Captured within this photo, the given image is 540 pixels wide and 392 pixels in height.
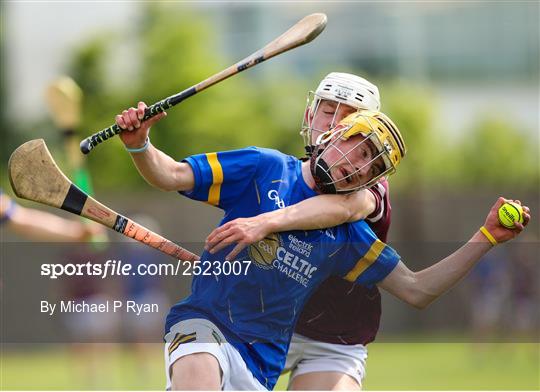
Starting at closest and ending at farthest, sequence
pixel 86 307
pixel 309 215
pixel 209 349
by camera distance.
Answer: pixel 209 349
pixel 309 215
pixel 86 307

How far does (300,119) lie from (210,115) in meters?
2.29

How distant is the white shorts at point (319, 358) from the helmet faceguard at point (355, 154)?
1033mm

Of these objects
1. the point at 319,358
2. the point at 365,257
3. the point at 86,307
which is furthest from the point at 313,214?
the point at 86,307

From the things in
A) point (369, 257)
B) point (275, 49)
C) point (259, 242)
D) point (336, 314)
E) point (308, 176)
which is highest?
point (275, 49)

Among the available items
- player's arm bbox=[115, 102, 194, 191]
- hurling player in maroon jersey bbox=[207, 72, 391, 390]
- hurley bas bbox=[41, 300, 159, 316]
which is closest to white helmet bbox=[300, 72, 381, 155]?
hurling player in maroon jersey bbox=[207, 72, 391, 390]

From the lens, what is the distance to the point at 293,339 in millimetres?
5488

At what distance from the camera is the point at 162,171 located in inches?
181

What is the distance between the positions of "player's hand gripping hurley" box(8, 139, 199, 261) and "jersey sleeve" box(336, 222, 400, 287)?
644 millimetres

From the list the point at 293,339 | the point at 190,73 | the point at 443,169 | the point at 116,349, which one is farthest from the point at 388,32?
the point at 293,339

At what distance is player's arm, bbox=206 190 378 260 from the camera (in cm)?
455

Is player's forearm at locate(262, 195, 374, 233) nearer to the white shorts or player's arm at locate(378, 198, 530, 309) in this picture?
player's arm at locate(378, 198, 530, 309)

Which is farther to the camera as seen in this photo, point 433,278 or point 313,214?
point 433,278

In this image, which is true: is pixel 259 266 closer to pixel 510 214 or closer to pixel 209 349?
pixel 209 349

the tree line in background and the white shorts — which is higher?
the tree line in background
